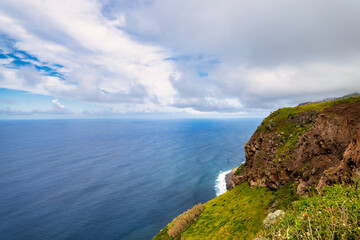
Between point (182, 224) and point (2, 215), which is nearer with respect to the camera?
point (182, 224)

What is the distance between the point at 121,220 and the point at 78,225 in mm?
11282

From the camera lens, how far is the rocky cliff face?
18903 millimetres

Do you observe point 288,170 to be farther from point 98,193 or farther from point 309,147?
point 98,193

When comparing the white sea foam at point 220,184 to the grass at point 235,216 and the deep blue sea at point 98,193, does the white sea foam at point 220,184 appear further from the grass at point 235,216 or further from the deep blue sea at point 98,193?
the grass at point 235,216

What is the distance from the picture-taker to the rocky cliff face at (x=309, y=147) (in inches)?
744

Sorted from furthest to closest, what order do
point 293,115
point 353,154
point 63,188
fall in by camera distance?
point 63,188 → point 293,115 → point 353,154

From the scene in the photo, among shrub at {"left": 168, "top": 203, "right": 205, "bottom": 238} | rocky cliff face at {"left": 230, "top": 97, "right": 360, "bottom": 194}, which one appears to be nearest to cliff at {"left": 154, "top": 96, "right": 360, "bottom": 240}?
rocky cliff face at {"left": 230, "top": 97, "right": 360, "bottom": 194}

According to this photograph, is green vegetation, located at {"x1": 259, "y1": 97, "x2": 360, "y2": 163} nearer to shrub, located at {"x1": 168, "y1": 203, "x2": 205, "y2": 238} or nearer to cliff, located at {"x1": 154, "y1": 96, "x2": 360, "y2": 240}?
cliff, located at {"x1": 154, "y1": 96, "x2": 360, "y2": 240}

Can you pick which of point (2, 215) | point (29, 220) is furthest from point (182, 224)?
point (2, 215)

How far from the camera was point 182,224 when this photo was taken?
31859 millimetres

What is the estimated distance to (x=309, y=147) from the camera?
88.8 feet

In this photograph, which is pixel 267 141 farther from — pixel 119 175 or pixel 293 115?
pixel 119 175

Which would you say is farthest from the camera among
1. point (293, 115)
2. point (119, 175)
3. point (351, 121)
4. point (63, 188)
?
point (119, 175)

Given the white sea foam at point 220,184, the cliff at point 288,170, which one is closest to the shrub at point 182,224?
the cliff at point 288,170
